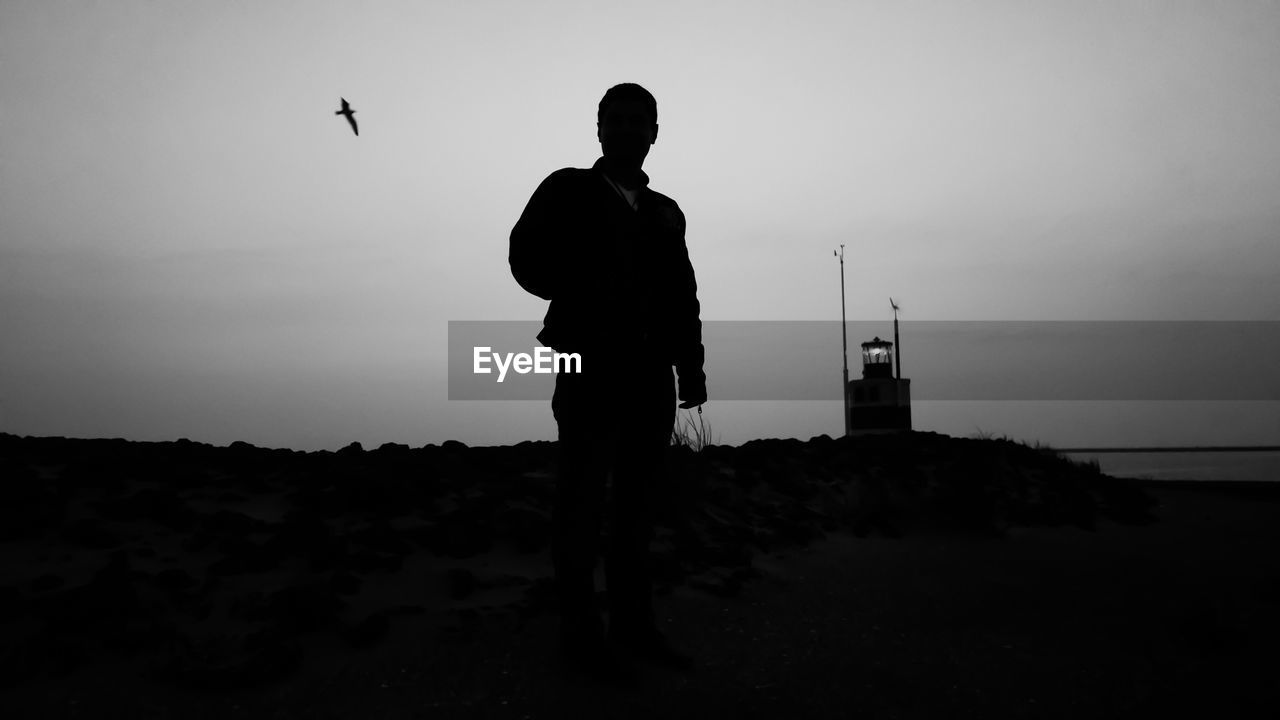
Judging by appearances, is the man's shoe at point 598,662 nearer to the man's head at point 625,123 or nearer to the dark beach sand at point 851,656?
the dark beach sand at point 851,656

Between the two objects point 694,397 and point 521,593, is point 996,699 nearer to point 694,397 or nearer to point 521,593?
point 694,397

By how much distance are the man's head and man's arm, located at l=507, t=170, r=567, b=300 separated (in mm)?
242

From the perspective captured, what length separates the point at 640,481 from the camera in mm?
2377

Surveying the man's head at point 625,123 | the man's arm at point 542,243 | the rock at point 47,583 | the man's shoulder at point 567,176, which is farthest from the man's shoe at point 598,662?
the rock at point 47,583

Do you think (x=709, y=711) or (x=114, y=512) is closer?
(x=709, y=711)

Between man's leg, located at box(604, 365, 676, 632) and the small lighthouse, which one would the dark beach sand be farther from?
the small lighthouse

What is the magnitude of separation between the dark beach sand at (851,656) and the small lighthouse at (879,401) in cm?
835

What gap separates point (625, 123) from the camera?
2.41 metres

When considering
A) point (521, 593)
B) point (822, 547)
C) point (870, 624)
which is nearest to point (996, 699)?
point (870, 624)

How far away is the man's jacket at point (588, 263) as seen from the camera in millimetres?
2301

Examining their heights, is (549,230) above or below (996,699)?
above

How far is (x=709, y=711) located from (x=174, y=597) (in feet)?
5.93

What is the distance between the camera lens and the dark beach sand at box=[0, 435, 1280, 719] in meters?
2.01

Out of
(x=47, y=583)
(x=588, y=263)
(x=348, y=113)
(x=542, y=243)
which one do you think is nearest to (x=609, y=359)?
(x=588, y=263)
